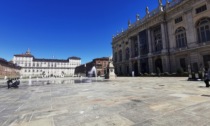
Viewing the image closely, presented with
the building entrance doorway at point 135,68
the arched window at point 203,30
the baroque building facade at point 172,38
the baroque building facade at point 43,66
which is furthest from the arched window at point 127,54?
the baroque building facade at point 43,66

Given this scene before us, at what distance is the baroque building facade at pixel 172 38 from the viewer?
25.8 metres

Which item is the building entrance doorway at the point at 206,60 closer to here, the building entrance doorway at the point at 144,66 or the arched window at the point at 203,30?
the arched window at the point at 203,30

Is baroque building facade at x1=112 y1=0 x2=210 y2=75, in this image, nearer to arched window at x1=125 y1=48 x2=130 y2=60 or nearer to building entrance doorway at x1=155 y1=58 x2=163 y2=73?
building entrance doorway at x1=155 y1=58 x2=163 y2=73

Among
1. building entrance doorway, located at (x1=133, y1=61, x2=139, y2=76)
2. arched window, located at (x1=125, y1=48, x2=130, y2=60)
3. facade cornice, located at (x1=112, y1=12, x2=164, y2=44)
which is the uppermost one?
facade cornice, located at (x1=112, y1=12, x2=164, y2=44)

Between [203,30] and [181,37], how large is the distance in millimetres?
4753

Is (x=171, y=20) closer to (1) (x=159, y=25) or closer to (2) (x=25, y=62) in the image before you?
(1) (x=159, y=25)

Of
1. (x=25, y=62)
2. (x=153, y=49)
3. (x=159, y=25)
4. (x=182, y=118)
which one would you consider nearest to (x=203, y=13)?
(x=159, y=25)

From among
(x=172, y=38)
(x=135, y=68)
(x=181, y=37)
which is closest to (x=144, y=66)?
(x=135, y=68)

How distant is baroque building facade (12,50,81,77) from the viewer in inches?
4663

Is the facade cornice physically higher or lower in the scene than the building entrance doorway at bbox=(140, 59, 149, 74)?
higher

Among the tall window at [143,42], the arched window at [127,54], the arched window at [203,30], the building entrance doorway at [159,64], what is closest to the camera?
the arched window at [203,30]

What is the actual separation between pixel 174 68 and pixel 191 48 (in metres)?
6.13

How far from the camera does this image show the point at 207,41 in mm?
24875

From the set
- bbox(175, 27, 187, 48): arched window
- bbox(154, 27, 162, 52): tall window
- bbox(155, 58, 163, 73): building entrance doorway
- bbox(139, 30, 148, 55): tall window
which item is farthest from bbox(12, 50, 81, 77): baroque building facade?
bbox(175, 27, 187, 48): arched window
